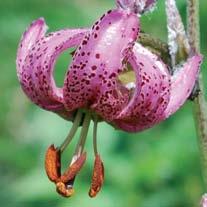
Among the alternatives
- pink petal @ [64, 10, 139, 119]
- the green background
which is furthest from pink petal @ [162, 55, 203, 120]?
the green background

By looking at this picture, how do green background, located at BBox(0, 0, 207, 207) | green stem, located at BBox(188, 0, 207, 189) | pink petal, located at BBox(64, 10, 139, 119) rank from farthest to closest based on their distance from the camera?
green background, located at BBox(0, 0, 207, 207) → green stem, located at BBox(188, 0, 207, 189) → pink petal, located at BBox(64, 10, 139, 119)

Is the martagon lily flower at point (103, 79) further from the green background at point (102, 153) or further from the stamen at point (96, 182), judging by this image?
the green background at point (102, 153)

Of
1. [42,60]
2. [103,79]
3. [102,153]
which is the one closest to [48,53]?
[42,60]

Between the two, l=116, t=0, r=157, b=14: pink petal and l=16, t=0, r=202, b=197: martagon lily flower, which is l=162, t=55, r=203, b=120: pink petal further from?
l=116, t=0, r=157, b=14: pink petal

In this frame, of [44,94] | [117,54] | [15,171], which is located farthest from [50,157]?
[15,171]

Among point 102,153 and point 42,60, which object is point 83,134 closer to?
point 42,60

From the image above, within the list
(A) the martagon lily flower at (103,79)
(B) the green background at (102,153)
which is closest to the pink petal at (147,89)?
(A) the martagon lily flower at (103,79)

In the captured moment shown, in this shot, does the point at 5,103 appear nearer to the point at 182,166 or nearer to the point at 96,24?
the point at 182,166

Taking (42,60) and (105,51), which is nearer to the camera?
(105,51)
